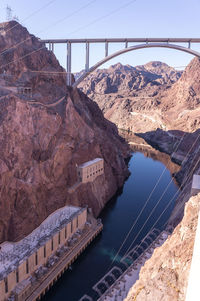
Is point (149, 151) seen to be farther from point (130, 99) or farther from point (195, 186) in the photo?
point (195, 186)

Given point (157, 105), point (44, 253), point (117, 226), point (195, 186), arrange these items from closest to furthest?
point (44, 253), point (195, 186), point (117, 226), point (157, 105)

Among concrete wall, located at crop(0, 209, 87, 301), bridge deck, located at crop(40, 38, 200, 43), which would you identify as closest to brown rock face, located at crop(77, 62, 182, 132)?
bridge deck, located at crop(40, 38, 200, 43)

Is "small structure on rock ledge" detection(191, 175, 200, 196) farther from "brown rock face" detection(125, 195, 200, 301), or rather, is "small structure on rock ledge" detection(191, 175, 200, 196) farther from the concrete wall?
"brown rock face" detection(125, 195, 200, 301)

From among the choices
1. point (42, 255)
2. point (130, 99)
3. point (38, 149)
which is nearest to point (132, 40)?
point (38, 149)

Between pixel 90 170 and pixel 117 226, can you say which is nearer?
pixel 117 226

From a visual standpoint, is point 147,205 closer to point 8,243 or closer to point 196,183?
point 196,183

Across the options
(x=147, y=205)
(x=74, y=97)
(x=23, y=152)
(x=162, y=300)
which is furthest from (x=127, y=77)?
(x=162, y=300)
